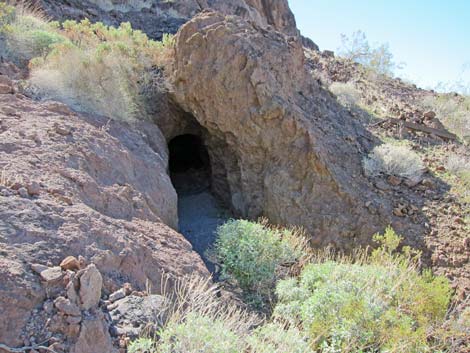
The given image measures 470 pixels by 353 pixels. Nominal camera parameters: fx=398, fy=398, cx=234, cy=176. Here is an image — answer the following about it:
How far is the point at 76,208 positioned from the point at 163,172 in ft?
7.60

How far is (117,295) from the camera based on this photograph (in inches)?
128

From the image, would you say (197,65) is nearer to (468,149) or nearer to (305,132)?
(305,132)

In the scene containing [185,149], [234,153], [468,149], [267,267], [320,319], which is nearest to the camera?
[320,319]

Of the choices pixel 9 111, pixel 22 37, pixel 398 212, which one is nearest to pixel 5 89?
pixel 9 111

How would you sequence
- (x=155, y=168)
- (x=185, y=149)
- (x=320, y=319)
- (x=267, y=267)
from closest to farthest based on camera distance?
(x=320, y=319)
(x=267, y=267)
(x=155, y=168)
(x=185, y=149)

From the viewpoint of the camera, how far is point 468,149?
8750mm

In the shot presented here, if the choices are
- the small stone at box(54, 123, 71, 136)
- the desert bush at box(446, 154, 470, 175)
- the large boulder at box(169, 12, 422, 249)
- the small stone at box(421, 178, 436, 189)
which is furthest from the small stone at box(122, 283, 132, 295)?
the desert bush at box(446, 154, 470, 175)

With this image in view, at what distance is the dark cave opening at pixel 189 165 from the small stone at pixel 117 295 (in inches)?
209

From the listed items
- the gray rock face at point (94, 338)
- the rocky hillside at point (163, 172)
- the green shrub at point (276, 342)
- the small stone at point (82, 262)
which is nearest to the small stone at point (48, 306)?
the rocky hillside at point (163, 172)

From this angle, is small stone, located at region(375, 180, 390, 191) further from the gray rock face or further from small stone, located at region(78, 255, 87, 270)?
the gray rock face

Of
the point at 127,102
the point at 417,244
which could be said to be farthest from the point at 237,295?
the point at 127,102

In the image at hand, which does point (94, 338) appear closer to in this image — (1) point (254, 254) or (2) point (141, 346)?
(2) point (141, 346)

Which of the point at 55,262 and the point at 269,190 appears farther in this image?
the point at 269,190

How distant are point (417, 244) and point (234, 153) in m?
3.45
